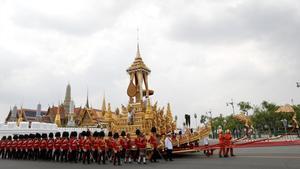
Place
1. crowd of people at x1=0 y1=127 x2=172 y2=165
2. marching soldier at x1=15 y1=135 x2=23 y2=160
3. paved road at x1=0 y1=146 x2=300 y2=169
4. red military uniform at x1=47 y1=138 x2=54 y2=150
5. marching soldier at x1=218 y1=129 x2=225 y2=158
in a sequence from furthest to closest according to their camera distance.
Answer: marching soldier at x1=15 y1=135 x2=23 y2=160 → red military uniform at x1=47 y1=138 x2=54 y2=150 → marching soldier at x1=218 y1=129 x2=225 y2=158 → crowd of people at x1=0 y1=127 x2=172 y2=165 → paved road at x1=0 y1=146 x2=300 y2=169

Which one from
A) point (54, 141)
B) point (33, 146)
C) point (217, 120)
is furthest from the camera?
point (217, 120)

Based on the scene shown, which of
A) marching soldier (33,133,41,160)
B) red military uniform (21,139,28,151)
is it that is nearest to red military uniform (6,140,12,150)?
red military uniform (21,139,28,151)

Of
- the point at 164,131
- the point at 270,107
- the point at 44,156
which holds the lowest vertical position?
the point at 44,156

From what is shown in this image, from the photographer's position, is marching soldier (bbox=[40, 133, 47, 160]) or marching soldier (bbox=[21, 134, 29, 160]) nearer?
marching soldier (bbox=[40, 133, 47, 160])

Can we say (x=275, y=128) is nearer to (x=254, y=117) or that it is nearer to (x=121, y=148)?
(x=254, y=117)

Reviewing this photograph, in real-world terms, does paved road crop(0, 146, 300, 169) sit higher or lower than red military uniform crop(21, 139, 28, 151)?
lower

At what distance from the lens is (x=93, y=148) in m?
13.8

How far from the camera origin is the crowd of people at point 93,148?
13453mm

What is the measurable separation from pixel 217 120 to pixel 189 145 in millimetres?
65416

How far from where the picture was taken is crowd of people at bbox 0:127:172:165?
1345 cm

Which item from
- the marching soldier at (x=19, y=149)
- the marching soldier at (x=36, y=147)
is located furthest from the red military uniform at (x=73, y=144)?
the marching soldier at (x=19, y=149)

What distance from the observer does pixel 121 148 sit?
1346cm

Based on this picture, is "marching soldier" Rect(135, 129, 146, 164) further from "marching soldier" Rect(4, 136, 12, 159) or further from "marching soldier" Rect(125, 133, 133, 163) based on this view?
"marching soldier" Rect(4, 136, 12, 159)

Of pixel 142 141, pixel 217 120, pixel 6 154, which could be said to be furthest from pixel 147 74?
pixel 217 120
